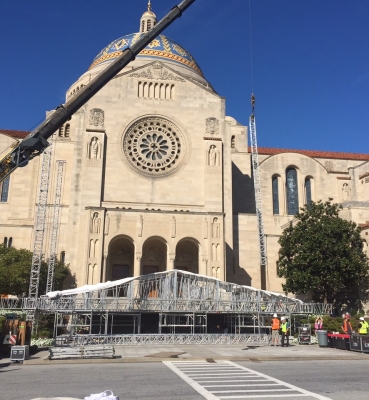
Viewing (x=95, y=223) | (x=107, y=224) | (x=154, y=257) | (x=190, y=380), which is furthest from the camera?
(x=154, y=257)

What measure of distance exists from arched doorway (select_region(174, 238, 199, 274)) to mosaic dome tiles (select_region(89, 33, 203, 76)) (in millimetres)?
25879

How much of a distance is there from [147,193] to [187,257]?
20.7ft

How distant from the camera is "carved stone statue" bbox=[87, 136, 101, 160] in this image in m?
35.5

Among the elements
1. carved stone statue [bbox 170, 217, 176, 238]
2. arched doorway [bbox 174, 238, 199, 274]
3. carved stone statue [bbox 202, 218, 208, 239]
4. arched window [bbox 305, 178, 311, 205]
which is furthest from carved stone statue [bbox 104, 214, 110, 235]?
arched window [bbox 305, 178, 311, 205]

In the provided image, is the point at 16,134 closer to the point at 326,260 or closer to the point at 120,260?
the point at 120,260

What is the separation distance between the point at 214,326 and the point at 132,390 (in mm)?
19202

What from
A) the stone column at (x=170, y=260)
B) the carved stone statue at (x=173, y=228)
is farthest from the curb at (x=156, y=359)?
the carved stone statue at (x=173, y=228)

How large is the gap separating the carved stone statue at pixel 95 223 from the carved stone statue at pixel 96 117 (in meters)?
8.52

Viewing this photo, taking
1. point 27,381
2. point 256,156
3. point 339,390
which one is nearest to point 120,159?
point 256,156

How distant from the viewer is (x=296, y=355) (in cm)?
1731

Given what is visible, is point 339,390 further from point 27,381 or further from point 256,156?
point 256,156

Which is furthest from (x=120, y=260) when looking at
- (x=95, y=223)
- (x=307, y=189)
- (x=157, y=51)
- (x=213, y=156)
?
(x=157, y=51)

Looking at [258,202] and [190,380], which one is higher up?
[258,202]

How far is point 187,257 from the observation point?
36500 mm
